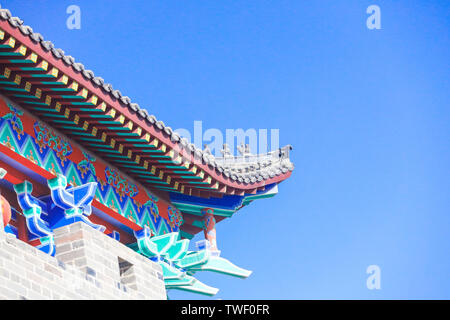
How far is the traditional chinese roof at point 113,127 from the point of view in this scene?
12.5 meters

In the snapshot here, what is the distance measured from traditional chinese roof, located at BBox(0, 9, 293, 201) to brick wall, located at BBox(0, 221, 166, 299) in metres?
2.07

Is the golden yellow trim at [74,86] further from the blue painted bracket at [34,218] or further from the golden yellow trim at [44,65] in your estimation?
the blue painted bracket at [34,218]

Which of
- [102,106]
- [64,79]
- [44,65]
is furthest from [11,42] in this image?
[102,106]

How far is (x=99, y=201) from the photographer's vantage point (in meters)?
14.6

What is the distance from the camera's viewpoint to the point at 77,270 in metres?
11.0

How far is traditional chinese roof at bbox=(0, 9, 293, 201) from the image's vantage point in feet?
41.0

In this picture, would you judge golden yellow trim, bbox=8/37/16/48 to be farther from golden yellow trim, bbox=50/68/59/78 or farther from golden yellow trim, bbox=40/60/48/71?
golden yellow trim, bbox=50/68/59/78

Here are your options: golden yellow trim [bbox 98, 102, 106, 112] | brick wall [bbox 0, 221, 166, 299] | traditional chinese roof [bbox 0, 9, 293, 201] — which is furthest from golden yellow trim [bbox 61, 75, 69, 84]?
brick wall [bbox 0, 221, 166, 299]

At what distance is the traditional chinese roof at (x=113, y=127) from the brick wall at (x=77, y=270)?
2.07 metres
